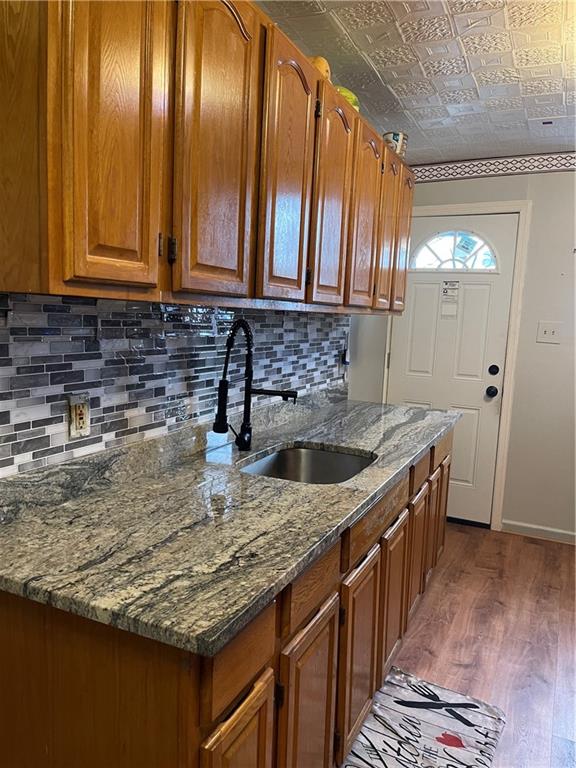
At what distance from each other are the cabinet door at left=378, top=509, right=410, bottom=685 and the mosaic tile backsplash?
2.51 ft

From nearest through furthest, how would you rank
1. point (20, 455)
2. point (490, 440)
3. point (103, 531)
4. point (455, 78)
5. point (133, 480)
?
point (103, 531) → point (20, 455) → point (133, 480) → point (455, 78) → point (490, 440)

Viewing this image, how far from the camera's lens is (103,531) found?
1.14 m

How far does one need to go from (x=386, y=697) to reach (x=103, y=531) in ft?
4.78

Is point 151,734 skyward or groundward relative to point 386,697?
skyward

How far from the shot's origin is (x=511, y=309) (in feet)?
11.3

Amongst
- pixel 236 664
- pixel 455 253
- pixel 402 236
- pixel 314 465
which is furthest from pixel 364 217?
pixel 236 664

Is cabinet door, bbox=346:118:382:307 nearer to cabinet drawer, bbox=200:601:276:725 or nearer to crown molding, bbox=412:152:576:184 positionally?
crown molding, bbox=412:152:576:184

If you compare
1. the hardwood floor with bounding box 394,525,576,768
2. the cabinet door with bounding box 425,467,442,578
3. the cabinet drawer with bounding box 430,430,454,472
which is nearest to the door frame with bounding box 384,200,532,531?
the hardwood floor with bounding box 394,525,576,768

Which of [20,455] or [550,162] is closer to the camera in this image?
[20,455]

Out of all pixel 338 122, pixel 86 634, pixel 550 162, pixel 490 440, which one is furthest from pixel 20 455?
pixel 550 162

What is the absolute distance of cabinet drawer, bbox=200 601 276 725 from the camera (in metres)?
0.87

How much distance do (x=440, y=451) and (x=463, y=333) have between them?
130cm

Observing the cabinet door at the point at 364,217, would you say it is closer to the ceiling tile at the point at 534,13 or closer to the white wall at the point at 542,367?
the ceiling tile at the point at 534,13

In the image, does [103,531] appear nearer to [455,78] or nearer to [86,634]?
[86,634]
